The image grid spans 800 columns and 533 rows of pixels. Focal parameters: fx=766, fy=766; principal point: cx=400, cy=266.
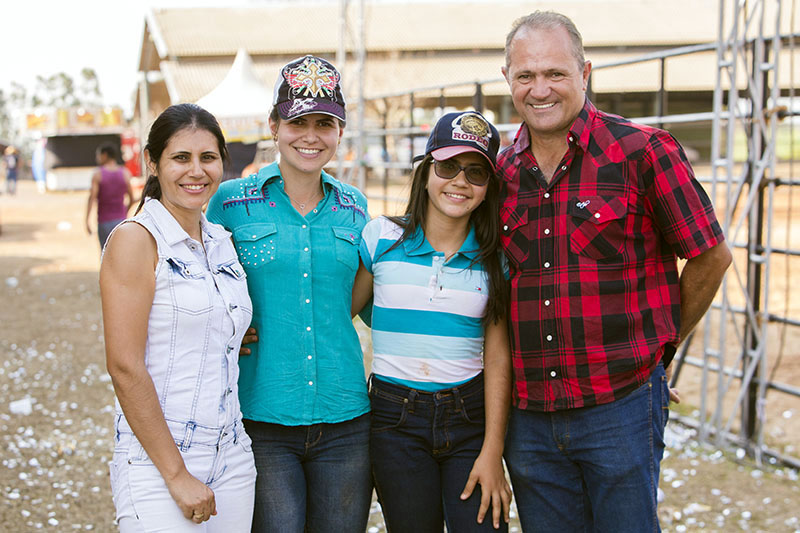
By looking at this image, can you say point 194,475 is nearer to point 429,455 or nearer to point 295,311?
point 295,311

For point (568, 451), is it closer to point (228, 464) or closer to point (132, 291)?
point (228, 464)

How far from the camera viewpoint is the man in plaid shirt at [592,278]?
227 cm

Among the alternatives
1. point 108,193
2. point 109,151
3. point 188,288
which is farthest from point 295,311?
point 109,151

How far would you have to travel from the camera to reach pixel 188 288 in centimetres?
208

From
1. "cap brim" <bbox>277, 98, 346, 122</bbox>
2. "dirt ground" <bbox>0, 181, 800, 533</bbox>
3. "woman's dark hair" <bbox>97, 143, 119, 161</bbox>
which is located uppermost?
"woman's dark hair" <bbox>97, 143, 119, 161</bbox>

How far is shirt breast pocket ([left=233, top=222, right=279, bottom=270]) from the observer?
2408mm

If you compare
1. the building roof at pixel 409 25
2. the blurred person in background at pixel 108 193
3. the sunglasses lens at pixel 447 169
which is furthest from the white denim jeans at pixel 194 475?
the building roof at pixel 409 25

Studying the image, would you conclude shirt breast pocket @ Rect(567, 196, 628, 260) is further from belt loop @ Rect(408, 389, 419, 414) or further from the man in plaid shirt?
belt loop @ Rect(408, 389, 419, 414)

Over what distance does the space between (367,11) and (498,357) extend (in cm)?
3374

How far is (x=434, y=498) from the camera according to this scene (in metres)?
2.41

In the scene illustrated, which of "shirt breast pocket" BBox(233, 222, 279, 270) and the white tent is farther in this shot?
the white tent

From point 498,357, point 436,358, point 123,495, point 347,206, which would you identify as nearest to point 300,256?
point 347,206

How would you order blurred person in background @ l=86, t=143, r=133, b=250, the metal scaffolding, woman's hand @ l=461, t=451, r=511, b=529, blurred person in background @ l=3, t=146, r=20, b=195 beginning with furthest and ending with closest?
blurred person in background @ l=3, t=146, r=20, b=195 < blurred person in background @ l=86, t=143, r=133, b=250 < the metal scaffolding < woman's hand @ l=461, t=451, r=511, b=529

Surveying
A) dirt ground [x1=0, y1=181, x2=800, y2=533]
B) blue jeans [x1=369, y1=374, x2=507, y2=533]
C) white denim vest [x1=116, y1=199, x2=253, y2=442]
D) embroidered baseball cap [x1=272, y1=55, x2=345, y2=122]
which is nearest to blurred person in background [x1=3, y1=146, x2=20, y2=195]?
dirt ground [x1=0, y1=181, x2=800, y2=533]
